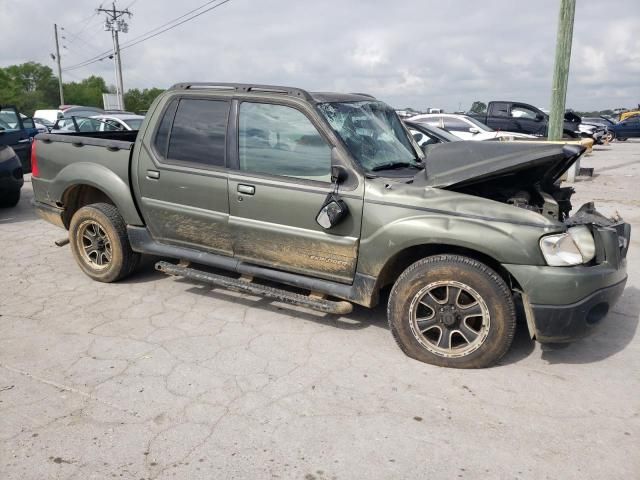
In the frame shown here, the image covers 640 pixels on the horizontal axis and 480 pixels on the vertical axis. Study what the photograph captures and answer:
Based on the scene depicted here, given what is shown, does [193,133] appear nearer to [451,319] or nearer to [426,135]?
[451,319]

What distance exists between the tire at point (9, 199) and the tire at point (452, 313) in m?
7.31

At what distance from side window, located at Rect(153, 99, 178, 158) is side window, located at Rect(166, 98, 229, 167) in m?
0.04

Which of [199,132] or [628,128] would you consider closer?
[199,132]

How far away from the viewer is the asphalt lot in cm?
267

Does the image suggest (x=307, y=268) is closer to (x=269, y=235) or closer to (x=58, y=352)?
(x=269, y=235)

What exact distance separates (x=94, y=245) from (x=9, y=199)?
4464 mm

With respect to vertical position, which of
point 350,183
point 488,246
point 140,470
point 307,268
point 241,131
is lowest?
point 140,470

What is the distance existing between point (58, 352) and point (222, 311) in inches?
50.7

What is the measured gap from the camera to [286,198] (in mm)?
3986

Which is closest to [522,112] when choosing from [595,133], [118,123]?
[595,133]

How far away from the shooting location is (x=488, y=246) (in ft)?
11.0

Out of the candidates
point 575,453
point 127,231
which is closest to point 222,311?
point 127,231

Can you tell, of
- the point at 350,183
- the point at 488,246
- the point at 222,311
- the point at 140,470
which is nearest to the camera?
the point at 140,470

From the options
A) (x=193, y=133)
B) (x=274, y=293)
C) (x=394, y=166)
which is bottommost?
(x=274, y=293)
